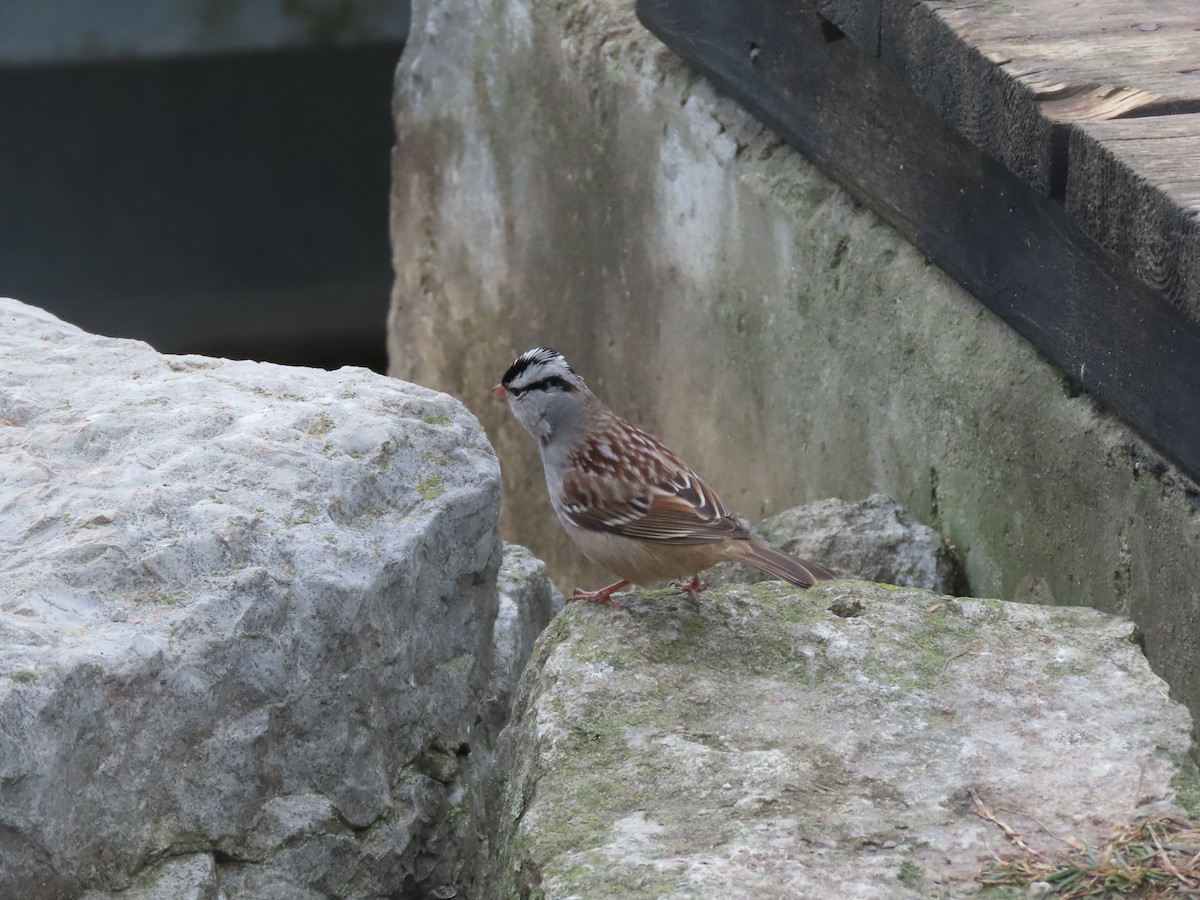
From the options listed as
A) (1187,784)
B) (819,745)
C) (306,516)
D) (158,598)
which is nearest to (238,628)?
(158,598)

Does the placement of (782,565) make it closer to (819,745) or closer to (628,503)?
(628,503)

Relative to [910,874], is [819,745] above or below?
above

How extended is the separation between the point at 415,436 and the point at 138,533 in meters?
0.77

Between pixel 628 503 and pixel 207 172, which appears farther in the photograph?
pixel 207 172

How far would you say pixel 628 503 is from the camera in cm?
422

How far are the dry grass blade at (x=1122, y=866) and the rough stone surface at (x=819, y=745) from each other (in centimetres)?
5

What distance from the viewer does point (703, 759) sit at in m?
3.17

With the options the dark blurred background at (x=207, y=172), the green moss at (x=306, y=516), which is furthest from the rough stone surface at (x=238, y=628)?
the dark blurred background at (x=207, y=172)

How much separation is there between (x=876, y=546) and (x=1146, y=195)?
1.79 m

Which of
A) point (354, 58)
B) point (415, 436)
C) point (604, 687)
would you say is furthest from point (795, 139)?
point (354, 58)

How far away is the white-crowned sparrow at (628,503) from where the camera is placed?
4098 millimetres

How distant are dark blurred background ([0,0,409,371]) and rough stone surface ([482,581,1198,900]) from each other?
889 cm

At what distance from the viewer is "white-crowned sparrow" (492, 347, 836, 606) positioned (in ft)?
13.4

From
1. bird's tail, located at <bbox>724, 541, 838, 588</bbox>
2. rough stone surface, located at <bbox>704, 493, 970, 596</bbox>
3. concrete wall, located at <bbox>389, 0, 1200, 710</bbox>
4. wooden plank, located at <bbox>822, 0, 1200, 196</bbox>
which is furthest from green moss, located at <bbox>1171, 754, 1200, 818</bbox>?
rough stone surface, located at <bbox>704, 493, 970, 596</bbox>
